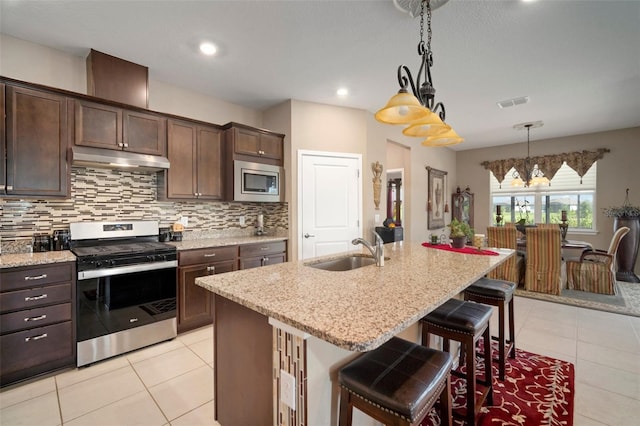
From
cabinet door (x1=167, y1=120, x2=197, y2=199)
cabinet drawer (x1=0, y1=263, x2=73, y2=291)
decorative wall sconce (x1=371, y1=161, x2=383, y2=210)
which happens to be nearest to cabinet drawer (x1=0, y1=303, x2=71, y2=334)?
cabinet drawer (x1=0, y1=263, x2=73, y2=291)

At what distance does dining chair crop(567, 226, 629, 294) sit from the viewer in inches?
159

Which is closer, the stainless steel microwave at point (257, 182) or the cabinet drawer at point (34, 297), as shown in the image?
the cabinet drawer at point (34, 297)

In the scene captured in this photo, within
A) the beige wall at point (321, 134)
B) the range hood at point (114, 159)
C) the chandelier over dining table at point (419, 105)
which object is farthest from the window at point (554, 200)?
the range hood at point (114, 159)

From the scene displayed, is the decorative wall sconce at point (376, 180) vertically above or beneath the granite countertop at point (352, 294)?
above

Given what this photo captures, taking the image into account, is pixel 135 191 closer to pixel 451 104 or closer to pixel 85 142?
pixel 85 142

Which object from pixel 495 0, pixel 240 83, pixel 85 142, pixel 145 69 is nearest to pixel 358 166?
pixel 240 83

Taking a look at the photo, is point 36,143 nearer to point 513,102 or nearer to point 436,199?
point 513,102

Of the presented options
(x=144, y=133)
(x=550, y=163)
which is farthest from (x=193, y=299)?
(x=550, y=163)

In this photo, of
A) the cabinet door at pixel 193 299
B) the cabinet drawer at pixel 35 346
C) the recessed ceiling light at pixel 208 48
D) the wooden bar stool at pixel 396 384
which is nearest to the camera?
the wooden bar stool at pixel 396 384

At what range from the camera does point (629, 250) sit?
471cm

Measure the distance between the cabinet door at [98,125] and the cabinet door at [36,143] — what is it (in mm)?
97

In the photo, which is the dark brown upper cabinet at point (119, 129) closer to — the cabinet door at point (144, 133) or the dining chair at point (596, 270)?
the cabinet door at point (144, 133)

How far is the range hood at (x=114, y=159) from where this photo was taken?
8.03 feet

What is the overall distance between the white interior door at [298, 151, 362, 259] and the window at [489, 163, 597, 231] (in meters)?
3.89
